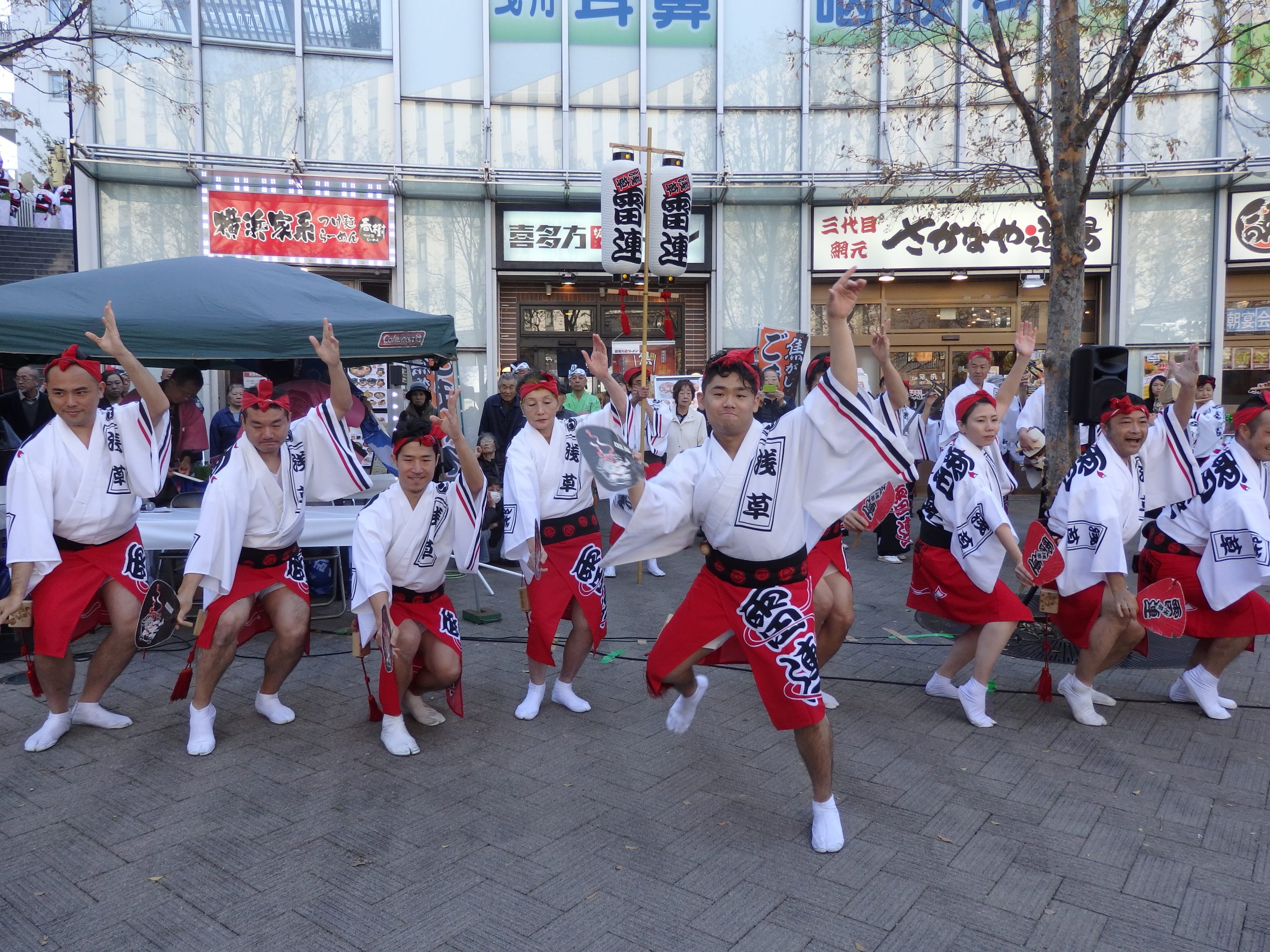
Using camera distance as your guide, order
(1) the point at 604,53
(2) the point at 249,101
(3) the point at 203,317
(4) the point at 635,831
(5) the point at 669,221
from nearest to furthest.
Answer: (4) the point at 635,831 → (3) the point at 203,317 → (5) the point at 669,221 → (2) the point at 249,101 → (1) the point at 604,53

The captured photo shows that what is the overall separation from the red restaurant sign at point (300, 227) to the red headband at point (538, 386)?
8.11 metres

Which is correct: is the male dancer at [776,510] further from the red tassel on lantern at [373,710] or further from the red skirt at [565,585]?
the red tassel on lantern at [373,710]

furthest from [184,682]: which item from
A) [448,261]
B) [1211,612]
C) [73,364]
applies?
[448,261]

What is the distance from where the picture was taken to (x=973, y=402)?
423cm

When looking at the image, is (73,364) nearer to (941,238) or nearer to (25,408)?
(25,408)

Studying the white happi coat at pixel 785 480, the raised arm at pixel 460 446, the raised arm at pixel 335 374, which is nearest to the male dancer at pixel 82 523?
the raised arm at pixel 335 374

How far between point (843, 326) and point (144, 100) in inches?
453

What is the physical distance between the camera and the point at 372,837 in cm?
314

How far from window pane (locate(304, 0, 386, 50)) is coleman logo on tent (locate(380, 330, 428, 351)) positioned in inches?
304

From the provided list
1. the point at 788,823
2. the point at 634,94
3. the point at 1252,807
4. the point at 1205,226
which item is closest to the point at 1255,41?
the point at 1205,226

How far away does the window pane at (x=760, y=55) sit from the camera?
12086mm

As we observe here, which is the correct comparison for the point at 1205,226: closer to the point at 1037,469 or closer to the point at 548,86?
the point at 1037,469

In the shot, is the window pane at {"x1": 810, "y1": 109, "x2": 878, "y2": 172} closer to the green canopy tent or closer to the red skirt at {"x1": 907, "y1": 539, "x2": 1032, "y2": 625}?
the green canopy tent

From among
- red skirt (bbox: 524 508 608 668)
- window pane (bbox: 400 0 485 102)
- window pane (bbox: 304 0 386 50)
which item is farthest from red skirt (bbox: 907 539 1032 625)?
window pane (bbox: 304 0 386 50)
